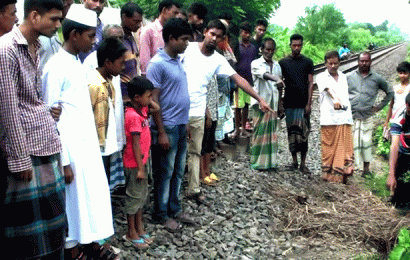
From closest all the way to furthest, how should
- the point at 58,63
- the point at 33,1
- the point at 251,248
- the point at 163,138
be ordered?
the point at 33,1 → the point at 58,63 → the point at 163,138 → the point at 251,248

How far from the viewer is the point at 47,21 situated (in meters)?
2.89

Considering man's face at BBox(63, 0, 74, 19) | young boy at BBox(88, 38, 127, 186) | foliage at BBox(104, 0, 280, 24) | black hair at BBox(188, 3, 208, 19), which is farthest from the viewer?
foliage at BBox(104, 0, 280, 24)

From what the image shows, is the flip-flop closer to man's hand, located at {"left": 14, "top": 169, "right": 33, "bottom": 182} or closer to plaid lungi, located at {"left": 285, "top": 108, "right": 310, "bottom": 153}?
man's hand, located at {"left": 14, "top": 169, "right": 33, "bottom": 182}

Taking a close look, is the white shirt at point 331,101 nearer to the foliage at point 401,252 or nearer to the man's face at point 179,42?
the man's face at point 179,42

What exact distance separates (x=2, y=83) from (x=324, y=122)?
5292 mm

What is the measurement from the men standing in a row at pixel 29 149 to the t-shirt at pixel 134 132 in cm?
116

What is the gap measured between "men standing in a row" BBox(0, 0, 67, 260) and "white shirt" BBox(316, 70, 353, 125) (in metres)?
4.77

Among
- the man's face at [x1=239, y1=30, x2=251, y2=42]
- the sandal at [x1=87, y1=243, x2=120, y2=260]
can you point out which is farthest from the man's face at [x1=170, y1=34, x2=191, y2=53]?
the man's face at [x1=239, y1=30, x2=251, y2=42]

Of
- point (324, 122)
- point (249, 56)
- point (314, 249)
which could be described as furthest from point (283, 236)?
point (249, 56)

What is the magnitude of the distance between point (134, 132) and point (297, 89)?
3.62m

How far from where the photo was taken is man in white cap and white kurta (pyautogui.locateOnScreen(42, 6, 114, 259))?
334 cm

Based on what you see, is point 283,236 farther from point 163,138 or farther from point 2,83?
point 2,83

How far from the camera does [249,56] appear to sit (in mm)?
7848

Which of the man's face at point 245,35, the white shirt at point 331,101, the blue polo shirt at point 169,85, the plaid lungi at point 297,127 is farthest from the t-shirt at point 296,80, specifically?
the blue polo shirt at point 169,85
